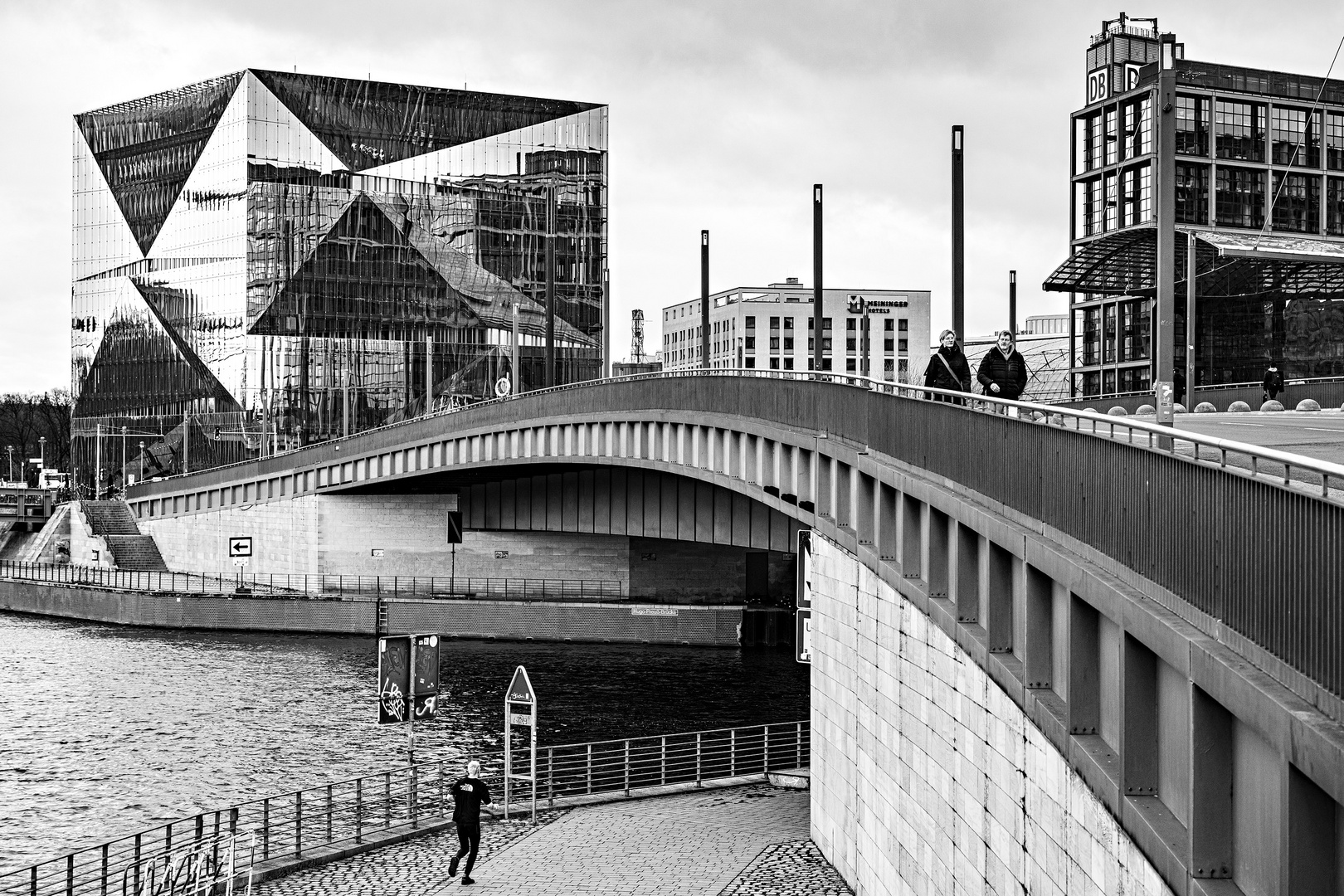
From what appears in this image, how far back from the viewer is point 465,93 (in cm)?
11644

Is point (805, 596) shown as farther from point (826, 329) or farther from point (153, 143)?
point (826, 329)

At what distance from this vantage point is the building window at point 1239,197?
9681 centimetres

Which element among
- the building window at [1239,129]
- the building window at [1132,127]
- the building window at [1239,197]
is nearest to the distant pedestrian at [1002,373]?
the building window at [1132,127]

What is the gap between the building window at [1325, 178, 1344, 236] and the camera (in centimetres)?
9944

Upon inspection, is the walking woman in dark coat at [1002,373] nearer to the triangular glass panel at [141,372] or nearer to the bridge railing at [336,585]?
the bridge railing at [336,585]

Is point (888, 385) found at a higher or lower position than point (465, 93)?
lower

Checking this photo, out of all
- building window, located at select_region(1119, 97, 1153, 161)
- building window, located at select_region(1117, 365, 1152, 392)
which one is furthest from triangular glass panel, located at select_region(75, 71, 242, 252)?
building window, located at select_region(1117, 365, 1152, 392)

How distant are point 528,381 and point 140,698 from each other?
73395mm

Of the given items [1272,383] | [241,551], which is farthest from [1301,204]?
[1272,383]

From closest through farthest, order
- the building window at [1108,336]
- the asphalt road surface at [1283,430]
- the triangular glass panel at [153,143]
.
→ the asphalt road surface at [1283,430] → the building window at [1108,336] → the triangular glass panel at [153,143]

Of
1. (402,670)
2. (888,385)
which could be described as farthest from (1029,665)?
(402,670)

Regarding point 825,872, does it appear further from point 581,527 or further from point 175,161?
point 175,161

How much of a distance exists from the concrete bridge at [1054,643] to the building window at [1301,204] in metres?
70.7

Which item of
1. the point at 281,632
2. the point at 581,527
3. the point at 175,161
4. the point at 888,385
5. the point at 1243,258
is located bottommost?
the point at 281,632
